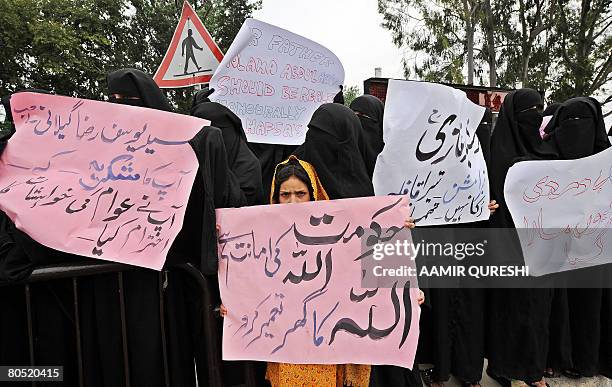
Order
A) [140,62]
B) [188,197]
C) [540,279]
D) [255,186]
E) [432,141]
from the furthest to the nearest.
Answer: [140,62], [540,279], [432,141], [255,186], [188,197]

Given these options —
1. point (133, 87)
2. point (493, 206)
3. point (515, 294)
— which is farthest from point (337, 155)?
point (515, 294)

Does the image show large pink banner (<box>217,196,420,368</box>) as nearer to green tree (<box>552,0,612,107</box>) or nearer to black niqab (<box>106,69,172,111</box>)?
black niqab (<box>106,69,172,111</box>)

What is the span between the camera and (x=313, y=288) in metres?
1.69

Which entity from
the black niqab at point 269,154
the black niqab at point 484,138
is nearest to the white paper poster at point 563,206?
the black niqab at point 484,138

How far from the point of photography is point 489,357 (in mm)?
2812

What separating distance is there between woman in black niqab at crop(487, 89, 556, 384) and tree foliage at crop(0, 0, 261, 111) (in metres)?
15.8

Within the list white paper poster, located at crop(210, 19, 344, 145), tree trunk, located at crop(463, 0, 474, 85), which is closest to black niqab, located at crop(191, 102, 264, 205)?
white paper poster, located at crop(210, 19, 344, 145)

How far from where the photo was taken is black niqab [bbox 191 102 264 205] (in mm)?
2215

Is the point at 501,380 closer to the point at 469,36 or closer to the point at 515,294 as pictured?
the point at 515,294

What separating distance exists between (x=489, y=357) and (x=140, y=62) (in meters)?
20.5

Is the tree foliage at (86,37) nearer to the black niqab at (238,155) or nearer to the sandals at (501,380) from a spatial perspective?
the black niqab at (238,155)

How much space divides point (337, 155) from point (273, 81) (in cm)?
126

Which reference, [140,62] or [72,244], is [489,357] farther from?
[140,62]

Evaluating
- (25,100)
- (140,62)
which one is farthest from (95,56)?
(25,100)
